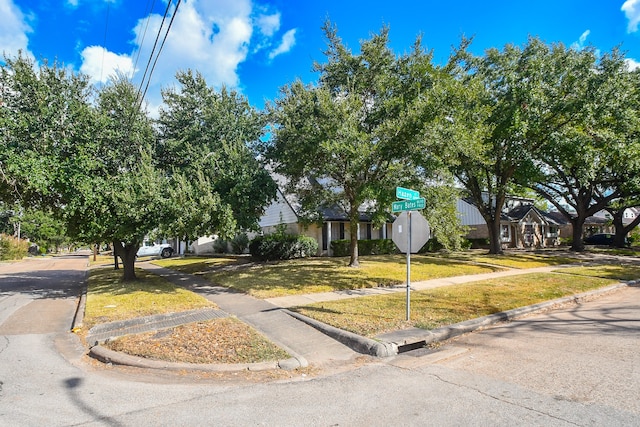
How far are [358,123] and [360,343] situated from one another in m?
9.20

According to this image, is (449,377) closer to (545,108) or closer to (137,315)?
(137,315)

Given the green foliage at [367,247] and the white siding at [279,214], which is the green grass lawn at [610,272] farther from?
the white siding at [279,214]

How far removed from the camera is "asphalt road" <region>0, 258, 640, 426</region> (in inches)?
150

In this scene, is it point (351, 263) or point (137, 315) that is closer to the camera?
point (137, 315)

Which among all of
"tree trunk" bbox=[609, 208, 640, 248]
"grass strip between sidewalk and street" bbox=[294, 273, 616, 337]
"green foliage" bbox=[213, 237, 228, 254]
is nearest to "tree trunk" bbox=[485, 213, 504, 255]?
"grass strip between sidewalk and street" bbox=[294, 273, 616, 337]

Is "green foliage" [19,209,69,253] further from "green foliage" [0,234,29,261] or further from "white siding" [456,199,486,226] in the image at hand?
"white siding" [456,199,486,226]

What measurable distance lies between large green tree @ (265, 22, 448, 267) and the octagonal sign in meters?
4.43

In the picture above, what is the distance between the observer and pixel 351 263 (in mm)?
16359

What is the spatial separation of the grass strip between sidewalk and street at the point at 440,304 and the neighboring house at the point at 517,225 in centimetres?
2364

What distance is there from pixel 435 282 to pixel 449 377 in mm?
8807

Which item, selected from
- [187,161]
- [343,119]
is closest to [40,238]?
[187,161]

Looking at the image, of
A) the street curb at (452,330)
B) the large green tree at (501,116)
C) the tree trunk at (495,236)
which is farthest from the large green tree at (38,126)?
the tree trunk at (495,236)

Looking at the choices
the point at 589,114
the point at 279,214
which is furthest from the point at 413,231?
the point at 279,214

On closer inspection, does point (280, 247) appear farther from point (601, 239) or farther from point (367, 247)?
point (601, 239)
